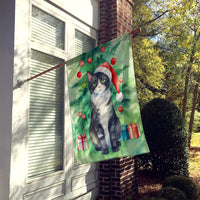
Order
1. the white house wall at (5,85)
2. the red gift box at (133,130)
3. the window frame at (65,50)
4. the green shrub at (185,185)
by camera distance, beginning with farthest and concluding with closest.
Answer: the green shrub at (185,185) < the window frame at (65,50) < the white house wall at (5,85) < the red gift box at (133,130)

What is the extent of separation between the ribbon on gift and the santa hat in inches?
29.0

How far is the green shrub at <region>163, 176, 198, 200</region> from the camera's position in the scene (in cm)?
556

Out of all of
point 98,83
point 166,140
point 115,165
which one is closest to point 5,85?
point 98,83

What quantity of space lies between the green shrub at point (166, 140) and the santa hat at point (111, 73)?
14.6 feet

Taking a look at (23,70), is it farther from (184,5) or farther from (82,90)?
(184,5)

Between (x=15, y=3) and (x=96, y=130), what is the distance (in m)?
2.34

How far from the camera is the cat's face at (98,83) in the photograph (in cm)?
319

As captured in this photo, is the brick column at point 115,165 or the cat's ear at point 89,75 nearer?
the cat's ear at point 89,75

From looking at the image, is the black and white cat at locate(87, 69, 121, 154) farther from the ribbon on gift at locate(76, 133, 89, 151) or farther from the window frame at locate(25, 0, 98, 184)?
the window frame at locate(25, 0, 98, 184)

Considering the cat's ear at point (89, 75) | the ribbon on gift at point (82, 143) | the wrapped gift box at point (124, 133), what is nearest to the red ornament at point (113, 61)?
the cat's ear at point (89, 75)

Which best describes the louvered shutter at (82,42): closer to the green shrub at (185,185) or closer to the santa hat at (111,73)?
the santa hat at (111,73)

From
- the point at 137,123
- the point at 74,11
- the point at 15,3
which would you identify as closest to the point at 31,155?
the point at 137,123

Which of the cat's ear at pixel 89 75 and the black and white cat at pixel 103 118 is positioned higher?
the cat's ear at pixel 89 75

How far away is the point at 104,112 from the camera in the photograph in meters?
3.16
